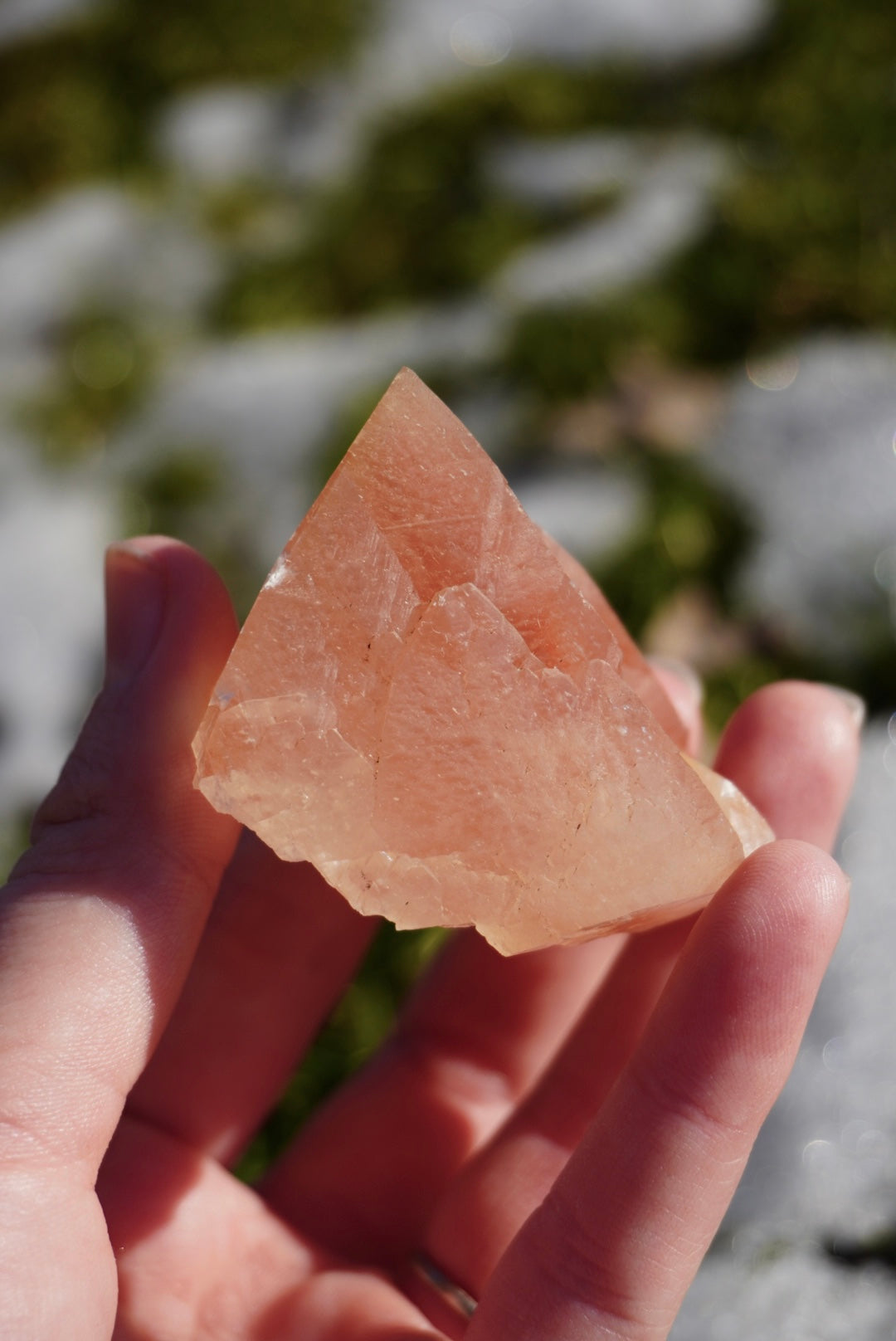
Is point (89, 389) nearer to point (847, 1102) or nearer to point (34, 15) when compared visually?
point (34, 15)

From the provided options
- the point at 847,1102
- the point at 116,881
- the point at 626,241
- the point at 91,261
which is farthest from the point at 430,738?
the point at 91,261

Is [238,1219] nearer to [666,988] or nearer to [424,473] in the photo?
[666,988]

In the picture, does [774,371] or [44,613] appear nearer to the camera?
[44,613]

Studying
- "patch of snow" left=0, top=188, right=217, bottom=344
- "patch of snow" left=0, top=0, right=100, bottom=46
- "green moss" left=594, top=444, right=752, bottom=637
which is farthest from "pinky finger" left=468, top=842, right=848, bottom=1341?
"patch of snow" left=0, top=0, right=100, bottom=46

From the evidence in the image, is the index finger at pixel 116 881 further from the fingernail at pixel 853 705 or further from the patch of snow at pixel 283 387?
the patch of snow at pixel 283 387

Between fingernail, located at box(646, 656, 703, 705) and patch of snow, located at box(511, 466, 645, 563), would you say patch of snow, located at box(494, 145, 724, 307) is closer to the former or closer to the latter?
patch of snow, located at box(511, 466, 645, 563)

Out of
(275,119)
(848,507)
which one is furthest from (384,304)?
(848,507)

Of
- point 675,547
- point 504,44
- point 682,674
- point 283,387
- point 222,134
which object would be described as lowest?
point 675,547
